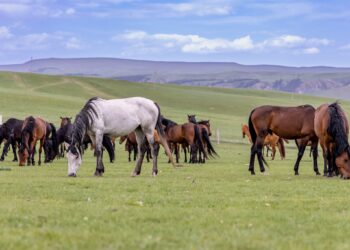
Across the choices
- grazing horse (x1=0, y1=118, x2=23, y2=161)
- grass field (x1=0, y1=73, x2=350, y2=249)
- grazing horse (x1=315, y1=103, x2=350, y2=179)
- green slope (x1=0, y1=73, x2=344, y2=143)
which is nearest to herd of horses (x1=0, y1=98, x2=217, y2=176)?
grazing horse (x1=0, y1=118, x2=23, y2=161)

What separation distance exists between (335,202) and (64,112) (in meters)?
56.3

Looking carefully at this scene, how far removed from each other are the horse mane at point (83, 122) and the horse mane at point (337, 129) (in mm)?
6207

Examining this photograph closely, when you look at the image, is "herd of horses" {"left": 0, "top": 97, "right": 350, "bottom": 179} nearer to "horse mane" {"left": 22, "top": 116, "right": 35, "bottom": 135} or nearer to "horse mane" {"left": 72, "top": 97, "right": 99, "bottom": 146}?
"horse mane" {"left": 72, "top": 97, "right": 99, "bottom": 146}

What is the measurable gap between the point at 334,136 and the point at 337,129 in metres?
0.28

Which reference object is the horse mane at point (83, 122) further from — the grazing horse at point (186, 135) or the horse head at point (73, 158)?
the grazing horse at point (186, 135)

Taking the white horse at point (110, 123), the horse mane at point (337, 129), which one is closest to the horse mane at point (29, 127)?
the white horse at point (110, 123)

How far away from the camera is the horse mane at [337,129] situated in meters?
17.0

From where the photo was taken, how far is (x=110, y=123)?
59.4ft

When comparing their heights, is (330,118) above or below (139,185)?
above

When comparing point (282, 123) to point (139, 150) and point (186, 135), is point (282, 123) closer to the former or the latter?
point (139, 150)

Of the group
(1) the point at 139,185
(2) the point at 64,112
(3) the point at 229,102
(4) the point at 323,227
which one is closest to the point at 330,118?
(1) the point at 139,185

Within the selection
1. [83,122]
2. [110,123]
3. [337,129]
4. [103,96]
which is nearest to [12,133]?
[110,123]

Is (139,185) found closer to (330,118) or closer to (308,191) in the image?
(308,191)

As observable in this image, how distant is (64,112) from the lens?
66062mm
